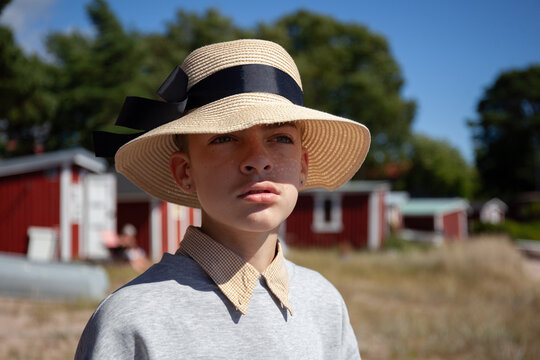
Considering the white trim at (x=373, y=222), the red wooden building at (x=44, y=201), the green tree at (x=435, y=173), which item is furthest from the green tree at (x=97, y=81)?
the green tree at (x=435, y=173)

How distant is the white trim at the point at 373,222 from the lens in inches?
781

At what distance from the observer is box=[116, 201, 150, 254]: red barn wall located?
14781mm

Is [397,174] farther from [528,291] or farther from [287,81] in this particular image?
[287,81]

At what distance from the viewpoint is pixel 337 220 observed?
2017cm

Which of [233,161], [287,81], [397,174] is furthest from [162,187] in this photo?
[397,174]

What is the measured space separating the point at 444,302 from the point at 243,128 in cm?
838

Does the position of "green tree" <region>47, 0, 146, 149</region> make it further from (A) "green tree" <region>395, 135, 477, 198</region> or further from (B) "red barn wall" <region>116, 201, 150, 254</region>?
(A) "green tree" <region>395, 135, 477, 198</region>

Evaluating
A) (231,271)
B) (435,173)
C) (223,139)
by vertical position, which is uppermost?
(435,173)

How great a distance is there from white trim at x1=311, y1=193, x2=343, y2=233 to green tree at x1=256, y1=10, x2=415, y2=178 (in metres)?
12.7

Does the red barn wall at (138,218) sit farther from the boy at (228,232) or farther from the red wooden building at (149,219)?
the boy at (228,232)

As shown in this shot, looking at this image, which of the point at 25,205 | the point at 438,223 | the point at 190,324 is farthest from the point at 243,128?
the point at 438,223

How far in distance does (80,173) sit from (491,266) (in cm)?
1015

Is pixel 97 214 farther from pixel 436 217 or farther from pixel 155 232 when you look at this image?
pixel 436 217

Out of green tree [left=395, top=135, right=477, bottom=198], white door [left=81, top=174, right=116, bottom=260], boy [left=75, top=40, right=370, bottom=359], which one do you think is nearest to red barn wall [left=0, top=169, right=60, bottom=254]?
white door [left=81, top=174, right=116, bottom=260]
